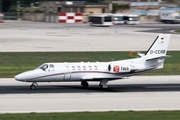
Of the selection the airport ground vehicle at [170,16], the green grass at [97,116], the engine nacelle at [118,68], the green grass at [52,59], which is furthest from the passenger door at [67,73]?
the airport ground vehicle at [170,16]

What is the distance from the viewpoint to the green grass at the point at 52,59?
32.6 metres

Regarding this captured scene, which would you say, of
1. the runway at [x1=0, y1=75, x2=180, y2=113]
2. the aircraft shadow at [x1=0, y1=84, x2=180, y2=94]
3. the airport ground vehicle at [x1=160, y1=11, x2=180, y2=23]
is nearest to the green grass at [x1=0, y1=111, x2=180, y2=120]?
the runway at [x1=0, y1=75, x2=180, y2=113]

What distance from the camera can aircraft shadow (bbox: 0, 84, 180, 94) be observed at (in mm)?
23689

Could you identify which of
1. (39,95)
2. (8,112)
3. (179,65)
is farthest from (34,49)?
(8,112)

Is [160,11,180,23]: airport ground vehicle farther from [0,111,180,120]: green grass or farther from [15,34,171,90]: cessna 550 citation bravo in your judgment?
[0,111,180,120]: green grass

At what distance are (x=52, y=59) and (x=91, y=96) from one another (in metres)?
17.3

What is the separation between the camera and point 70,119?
1575 cm

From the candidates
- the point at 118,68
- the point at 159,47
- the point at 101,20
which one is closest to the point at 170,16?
the point at 101,20

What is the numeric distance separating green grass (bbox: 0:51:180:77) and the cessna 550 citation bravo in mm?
7135

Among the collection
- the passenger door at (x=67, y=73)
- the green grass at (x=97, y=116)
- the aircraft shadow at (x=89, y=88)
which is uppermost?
the passenger door at (x=67, y=73)

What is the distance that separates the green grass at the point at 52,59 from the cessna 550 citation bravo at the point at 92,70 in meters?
7.13

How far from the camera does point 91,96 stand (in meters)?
22.0

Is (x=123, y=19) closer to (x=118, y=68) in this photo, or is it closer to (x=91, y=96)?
(x=118, y=68)

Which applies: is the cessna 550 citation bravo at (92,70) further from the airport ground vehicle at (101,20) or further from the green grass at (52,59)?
the airport ground vehicle at (101,20)
